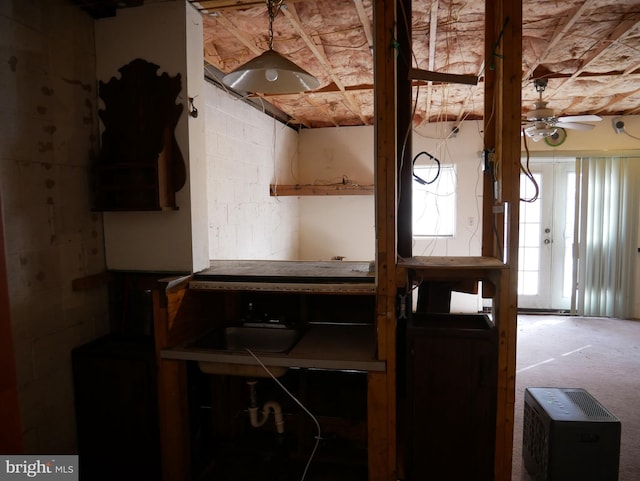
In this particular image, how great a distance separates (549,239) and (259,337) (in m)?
4.74

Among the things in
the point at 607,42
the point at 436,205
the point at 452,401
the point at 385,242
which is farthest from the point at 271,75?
the point at 436,205

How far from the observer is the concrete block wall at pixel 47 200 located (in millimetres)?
1796

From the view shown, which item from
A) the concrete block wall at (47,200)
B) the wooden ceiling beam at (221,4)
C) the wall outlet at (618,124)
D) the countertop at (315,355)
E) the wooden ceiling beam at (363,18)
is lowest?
the countertop at (315,355)

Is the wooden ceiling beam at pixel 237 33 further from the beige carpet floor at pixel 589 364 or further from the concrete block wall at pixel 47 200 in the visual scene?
the beige carpet floor at pixel 589 364

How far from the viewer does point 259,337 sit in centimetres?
241

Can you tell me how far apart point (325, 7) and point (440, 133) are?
3.44m

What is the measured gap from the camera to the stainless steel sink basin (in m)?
2.38

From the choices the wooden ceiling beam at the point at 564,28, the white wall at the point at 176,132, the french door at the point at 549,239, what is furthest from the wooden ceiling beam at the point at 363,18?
the french door at the point at 549,239

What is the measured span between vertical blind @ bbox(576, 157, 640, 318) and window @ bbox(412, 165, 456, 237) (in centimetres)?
157

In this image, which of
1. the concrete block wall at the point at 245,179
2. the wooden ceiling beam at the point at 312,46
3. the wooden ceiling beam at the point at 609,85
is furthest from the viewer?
the wooden ceiling beam at the point at 609,85

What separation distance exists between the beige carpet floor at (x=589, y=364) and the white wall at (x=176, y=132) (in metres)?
2.17

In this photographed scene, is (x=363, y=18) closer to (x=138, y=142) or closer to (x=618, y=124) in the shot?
(x=138, y=142)

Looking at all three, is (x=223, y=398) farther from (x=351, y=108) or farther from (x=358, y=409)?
(x=351, y=108)

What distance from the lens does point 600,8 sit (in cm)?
259
